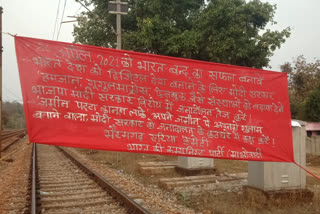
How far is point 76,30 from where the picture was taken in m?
19.9

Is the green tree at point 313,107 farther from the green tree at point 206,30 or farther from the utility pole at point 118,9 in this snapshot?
the utility pole at point 118,9

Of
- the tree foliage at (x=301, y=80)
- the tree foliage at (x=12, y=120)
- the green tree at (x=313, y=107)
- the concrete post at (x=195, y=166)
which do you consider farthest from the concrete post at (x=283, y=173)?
the tree foliage at (x=12, y=120)

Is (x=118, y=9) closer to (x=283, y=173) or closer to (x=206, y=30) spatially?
(x=206, y=30)

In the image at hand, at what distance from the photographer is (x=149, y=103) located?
4914 mm

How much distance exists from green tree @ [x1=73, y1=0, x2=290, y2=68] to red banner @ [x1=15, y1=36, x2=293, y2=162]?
395 inches

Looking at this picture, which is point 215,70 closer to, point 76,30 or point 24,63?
point 24,63

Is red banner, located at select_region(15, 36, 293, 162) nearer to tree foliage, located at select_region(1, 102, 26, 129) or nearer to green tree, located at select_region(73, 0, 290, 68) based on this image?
green tree, located at select_region(73, 0, 290, 68)

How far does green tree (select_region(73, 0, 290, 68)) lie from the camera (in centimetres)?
1544

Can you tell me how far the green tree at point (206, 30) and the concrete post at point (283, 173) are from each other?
357 inches

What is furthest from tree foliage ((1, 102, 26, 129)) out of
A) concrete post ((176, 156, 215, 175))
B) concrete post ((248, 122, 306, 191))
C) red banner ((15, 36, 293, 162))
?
red banner ((15, 36, 293, 162))

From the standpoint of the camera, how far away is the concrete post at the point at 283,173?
264 inches

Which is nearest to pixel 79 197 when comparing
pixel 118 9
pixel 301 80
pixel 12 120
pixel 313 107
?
pixel 118 9

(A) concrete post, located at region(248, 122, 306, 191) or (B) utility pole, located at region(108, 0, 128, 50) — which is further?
(B) utility pole, located at region(108, 0, 128, 50)

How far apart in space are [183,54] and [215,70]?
10613 mm
